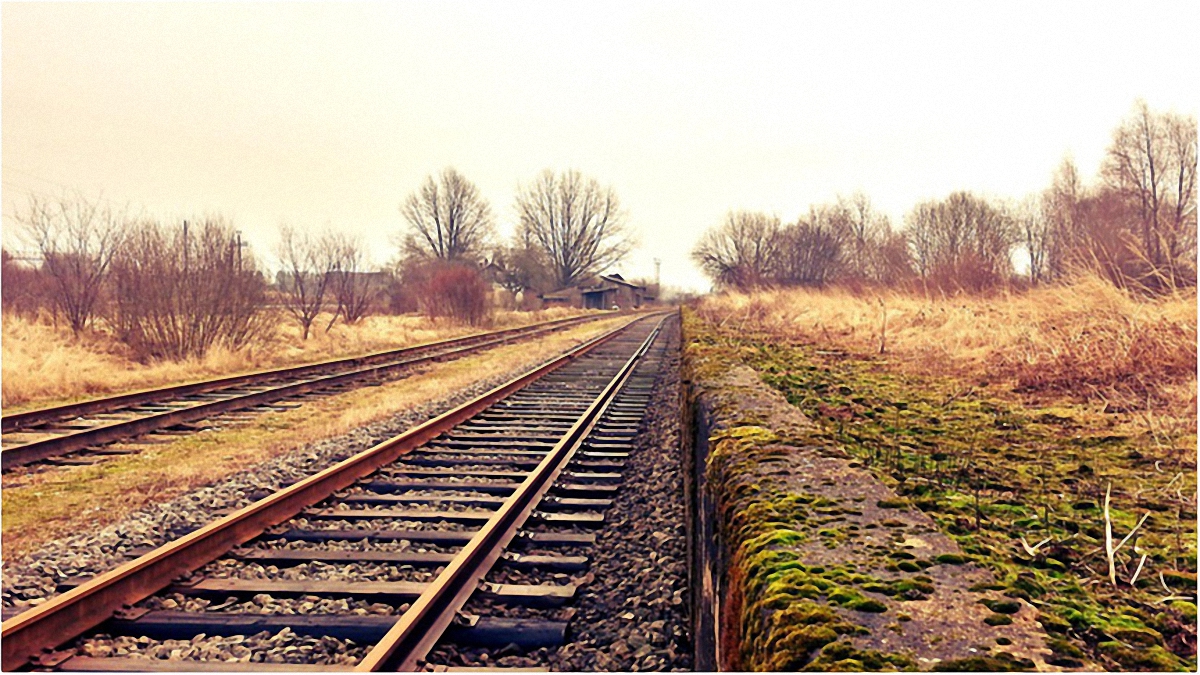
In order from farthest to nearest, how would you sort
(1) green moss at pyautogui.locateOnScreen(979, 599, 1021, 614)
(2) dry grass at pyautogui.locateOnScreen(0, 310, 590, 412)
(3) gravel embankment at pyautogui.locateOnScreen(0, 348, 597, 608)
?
(2) dry grass at pyautogui.locateOnScreen(0, 310, 590, 412)
(3) gravel embankment at pyautogui.locateOnScreen(0, 348, 597, 608)
(1) green moss at pyautogui.locateOnScreen(979, 599, 1021, 614)

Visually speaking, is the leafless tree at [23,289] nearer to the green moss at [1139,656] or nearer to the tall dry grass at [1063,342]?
the tall dry grass at [1063,342]

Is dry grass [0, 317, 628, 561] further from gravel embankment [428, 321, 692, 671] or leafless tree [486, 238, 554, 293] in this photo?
leafless tree [486, 238, 554, 293]

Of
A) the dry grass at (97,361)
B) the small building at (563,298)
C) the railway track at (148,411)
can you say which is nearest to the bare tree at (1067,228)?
the railway track at (148,411)

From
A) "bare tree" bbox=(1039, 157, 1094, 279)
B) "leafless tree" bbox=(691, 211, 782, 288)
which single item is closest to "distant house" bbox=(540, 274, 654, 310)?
"leafless tree" bbox=(691, 211, 782, 288)

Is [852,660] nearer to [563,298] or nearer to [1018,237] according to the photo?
[1018,237]

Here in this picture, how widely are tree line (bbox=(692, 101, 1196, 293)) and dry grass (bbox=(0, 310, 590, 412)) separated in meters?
14.9

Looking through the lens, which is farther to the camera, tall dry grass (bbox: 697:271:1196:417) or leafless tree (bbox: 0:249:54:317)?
leafless tree (bbox: 0:249:54:317)

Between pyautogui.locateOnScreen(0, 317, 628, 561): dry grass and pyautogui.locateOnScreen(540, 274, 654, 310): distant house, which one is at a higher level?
pyautogui.locateOnScreen(540, 274, 654, 310): distant house

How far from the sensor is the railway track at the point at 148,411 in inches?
305

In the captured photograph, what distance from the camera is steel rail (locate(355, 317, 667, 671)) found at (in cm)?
308

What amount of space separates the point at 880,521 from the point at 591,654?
163 centimetres

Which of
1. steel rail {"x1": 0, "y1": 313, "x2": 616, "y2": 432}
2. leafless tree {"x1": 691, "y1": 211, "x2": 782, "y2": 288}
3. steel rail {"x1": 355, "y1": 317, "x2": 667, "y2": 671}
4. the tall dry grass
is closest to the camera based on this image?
steel rail {"x1": 355, "y1": 317, "x2": 667, "y2": 671}

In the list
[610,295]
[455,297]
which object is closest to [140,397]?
[455,297]

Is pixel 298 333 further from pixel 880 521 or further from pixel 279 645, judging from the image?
pixel 880 521
